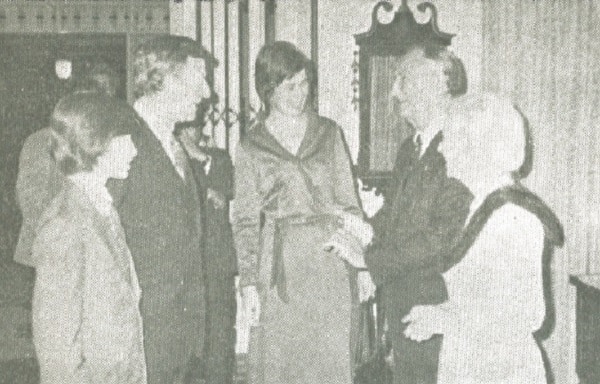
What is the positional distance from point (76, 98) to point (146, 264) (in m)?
0.57

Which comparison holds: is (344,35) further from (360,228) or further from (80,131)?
(80,131)

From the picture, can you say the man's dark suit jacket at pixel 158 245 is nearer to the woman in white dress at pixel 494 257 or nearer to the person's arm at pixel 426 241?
the person's arm at pixel 426 241

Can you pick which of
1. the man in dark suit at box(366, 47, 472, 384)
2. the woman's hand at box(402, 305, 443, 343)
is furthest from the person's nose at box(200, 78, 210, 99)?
the woman's hand at box(402, 305, 443, 343)

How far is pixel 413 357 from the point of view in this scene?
2.65 m

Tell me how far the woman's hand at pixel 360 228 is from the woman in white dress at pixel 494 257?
976mm

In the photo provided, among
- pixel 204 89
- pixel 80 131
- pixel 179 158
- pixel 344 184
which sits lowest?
pixel 344 184

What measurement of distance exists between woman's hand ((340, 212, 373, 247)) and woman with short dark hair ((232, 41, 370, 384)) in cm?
3

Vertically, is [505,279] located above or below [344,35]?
below

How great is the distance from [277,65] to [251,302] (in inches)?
35.6

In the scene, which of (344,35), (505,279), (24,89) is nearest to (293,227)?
(505,279)

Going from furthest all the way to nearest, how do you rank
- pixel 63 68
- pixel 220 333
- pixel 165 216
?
pixel 63 68 < pixel 220 333 < pixel 165 216

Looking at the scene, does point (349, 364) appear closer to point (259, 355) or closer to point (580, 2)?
point (259, 355)

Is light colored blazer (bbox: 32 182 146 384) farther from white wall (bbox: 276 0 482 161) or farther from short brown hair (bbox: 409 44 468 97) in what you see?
white wall (bbox: 276 0 482 161)

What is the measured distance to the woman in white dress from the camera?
1937mm
